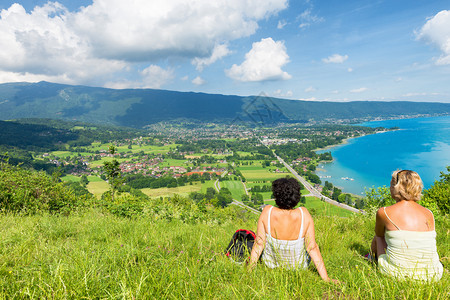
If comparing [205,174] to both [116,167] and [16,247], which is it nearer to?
[116,167]

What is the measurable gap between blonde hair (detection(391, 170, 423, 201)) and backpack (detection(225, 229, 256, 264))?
163cm

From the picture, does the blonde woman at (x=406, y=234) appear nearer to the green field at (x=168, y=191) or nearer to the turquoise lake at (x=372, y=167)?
the green field at (x=168, y=191)

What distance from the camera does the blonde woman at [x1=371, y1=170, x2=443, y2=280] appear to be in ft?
6.16

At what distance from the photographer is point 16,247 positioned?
2197 mm

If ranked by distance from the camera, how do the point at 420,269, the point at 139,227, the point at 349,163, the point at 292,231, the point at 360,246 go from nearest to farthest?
the point at 420,269, the point at 292,231, the point at 360,246, the point at 139,227, the point at 349,163

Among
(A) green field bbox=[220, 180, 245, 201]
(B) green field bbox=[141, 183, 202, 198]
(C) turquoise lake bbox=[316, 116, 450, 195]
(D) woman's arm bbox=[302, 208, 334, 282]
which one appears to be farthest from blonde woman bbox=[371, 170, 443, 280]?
(C) turquoise lake bbox=[316, 116, 450, 195]

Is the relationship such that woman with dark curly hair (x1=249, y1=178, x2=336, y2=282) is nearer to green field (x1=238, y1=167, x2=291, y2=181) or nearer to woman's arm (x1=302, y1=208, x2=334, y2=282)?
woman's arm (x1=302, y1=208, x2=334, y2=282)

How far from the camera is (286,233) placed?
2.16 m

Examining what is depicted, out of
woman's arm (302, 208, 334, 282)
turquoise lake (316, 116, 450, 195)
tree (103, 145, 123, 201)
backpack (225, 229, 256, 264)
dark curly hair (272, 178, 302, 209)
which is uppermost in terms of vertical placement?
dark curly hair (272, 178, 302, 209)

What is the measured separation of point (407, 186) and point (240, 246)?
6.02 feet

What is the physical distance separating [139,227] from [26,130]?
126 m

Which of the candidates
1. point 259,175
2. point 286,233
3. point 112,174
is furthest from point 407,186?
point 259,175

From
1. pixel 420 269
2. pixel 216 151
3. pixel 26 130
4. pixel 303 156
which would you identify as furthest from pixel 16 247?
pixel 26 130

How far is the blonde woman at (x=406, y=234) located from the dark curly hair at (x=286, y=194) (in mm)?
906
